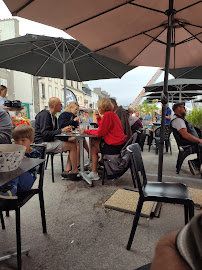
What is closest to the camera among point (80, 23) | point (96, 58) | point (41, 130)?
point (80, 23)

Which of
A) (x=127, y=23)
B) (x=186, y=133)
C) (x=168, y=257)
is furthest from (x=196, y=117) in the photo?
(x=168, y=257)

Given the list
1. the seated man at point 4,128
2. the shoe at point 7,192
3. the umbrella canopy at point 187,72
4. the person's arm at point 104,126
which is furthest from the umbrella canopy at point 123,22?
the umbrella canopy at point 187,72

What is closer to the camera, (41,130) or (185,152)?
(41,130)

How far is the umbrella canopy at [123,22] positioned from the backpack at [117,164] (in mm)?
1915

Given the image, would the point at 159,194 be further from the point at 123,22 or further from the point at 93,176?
the point at 123,22

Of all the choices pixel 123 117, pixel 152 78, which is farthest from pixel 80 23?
pixel 152 78

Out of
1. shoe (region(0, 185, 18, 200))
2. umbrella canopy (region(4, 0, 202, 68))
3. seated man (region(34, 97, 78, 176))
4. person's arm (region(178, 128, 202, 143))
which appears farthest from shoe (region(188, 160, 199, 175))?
shoe (region(0, 185, 18, 200))

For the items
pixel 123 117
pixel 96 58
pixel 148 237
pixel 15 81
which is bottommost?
pixel 148 237

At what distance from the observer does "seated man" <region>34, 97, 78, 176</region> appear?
3.89 m

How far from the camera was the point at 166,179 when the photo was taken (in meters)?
4.14

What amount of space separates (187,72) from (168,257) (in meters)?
7.17

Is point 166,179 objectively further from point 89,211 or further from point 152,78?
point 152,78

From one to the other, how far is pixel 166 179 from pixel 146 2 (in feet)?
10.5

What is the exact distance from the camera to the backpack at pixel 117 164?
350cm
